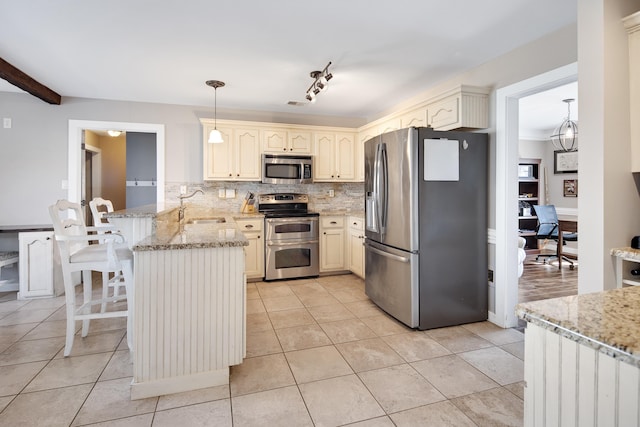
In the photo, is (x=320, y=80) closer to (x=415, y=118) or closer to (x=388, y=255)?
(x=415, y=118)

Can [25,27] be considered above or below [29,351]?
above

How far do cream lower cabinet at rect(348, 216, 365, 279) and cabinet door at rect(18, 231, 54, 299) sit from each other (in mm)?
3531

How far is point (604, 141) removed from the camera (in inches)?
61.5

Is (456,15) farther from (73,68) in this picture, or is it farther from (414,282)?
(73,68)

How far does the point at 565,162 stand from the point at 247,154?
6189 mm

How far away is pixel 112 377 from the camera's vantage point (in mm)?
2094

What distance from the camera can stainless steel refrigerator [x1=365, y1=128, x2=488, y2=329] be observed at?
9.09 feet

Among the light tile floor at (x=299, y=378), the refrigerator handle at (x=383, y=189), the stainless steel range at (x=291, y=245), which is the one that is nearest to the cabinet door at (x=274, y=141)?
the stainless steel range at (x=291, y=245)

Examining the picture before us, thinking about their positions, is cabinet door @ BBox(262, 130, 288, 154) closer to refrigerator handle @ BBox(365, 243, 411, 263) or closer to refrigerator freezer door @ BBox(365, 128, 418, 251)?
refrigerator freezer door @ BBox(365, 128, 418, 251)

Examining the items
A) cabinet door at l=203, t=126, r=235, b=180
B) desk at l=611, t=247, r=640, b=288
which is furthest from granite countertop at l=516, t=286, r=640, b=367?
cabinet door at l=203, t=126, r=235, b=180

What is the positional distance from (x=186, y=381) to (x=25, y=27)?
2.75m

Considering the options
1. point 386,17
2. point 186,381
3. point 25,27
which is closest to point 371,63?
point 386,17

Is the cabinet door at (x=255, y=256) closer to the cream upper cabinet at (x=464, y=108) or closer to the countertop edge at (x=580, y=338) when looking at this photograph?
the cream upper cabinet at (x=464, y=108)

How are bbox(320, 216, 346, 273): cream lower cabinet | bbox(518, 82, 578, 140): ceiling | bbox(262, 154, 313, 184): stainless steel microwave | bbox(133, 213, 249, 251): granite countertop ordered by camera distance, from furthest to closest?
bbox(320, 216, 346, 273): cream lower cabinet, bbox(262, 154, 313, 184): stainless steel microwave, bbox(518, 82, 578, 140): ceiling, bbox(133, 213, 249, 251): granite countertop
